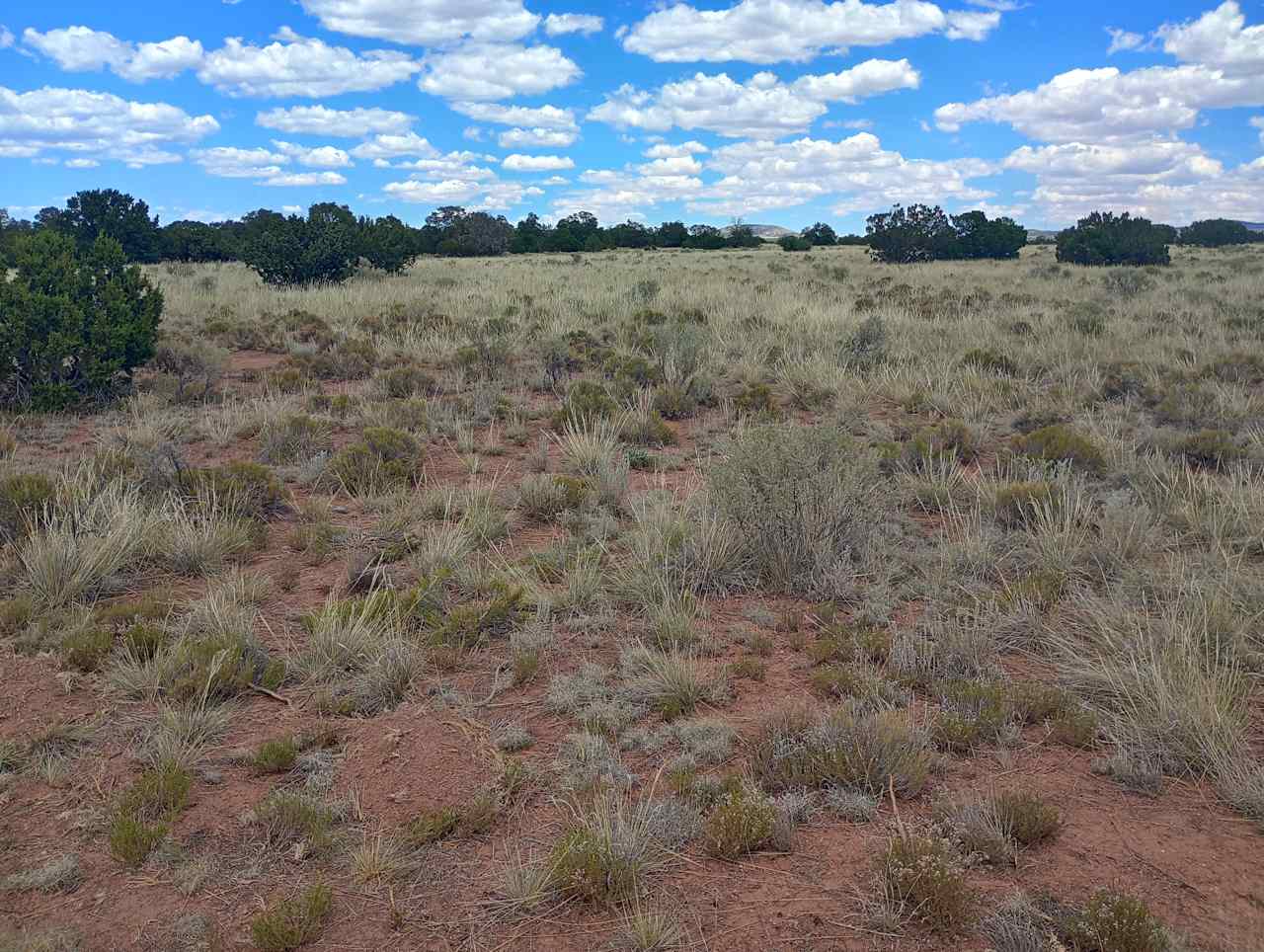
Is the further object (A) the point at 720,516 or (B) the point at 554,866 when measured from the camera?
(A) the point at 720,516

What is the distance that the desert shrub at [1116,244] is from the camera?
1215 inches

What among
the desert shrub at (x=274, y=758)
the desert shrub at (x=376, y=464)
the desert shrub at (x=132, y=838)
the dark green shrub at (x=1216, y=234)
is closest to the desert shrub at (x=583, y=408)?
the desert shrub at (x=376, y=464)

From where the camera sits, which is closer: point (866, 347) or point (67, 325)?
point (67, 325)

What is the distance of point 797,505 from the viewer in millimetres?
5453

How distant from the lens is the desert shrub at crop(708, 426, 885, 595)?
539cm

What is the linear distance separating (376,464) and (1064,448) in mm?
6029

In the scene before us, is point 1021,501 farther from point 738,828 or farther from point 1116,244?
point 1116,244

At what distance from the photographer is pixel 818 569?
5.29 m

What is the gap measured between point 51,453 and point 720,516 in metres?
6.63

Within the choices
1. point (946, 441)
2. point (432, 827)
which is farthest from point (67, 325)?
point (946, 441)

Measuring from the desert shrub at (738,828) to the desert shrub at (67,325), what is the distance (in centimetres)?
973

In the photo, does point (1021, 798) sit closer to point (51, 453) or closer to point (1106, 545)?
point (1106, 545)

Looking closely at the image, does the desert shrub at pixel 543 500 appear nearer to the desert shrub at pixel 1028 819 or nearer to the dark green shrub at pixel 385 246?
the desert shrub at pixel 1028 819

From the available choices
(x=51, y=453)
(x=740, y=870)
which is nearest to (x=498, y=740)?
(x=740, y=870)
